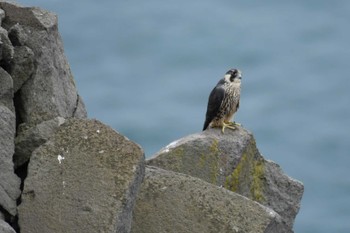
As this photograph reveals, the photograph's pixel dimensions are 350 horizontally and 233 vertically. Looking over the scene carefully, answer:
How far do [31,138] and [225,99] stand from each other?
223 inches

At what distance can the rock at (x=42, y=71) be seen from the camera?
1619 centimetres

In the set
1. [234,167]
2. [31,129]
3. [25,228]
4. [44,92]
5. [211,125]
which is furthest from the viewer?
[211,125]

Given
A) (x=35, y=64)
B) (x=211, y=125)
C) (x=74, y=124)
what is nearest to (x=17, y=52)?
(x=35, y=64)

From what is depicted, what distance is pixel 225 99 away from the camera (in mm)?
20406

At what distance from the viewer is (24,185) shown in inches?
575

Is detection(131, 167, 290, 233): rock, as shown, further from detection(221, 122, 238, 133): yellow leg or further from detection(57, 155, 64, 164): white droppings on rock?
detection(221, 122, 238, 133): yellow leg

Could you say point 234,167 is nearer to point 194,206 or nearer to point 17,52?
point 194,206

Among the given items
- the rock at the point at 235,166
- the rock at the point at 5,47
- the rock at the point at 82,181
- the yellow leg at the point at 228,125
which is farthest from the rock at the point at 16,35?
the yellow leg at the point at 228,125

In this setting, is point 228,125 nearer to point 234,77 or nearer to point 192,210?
point 234,77

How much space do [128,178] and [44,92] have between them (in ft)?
7.54

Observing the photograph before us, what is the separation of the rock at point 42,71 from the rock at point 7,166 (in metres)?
0.92

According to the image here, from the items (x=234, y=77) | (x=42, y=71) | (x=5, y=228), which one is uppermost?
(x=234, y=77)

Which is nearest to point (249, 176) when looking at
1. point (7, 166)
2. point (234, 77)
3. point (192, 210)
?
point (192, 210)

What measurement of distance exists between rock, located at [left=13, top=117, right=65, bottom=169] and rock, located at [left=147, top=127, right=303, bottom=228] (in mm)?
1928
